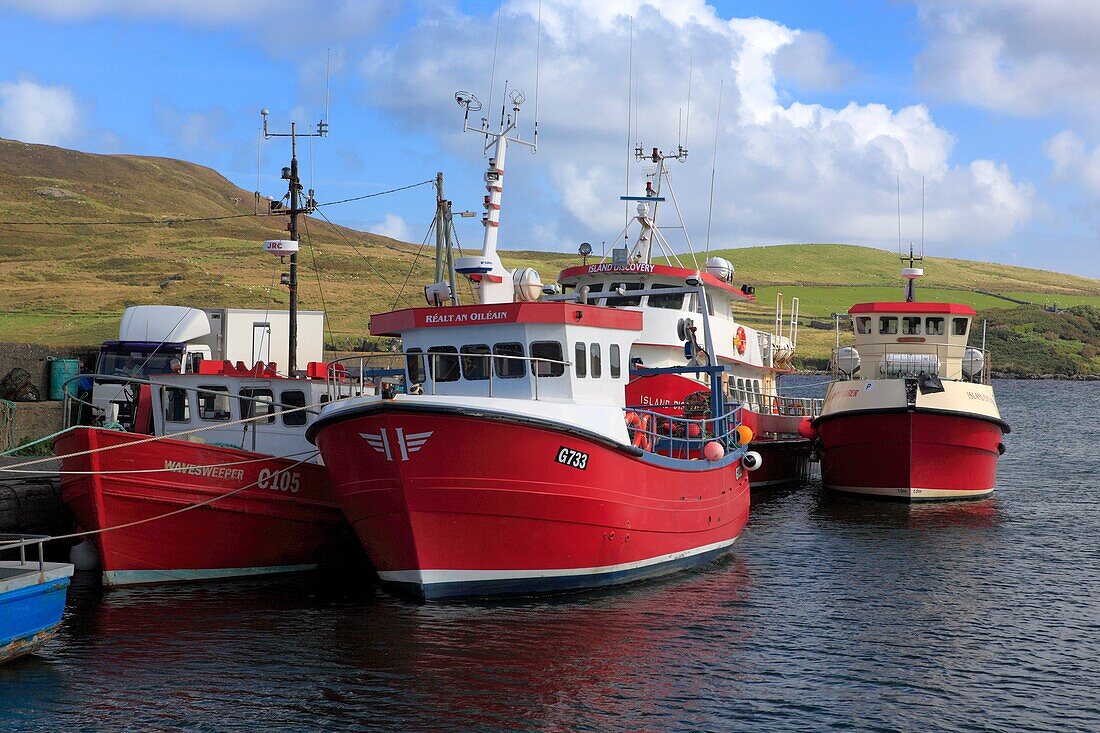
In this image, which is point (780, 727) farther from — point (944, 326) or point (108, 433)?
point (944, 326)

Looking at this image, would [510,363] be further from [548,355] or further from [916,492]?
[916,492]

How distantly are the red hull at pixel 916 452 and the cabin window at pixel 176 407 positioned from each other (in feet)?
65.9

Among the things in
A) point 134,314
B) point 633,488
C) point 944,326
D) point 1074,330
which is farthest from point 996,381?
point 633,488

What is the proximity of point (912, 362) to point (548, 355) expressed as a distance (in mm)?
17695

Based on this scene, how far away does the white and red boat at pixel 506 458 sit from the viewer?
18.5 meters

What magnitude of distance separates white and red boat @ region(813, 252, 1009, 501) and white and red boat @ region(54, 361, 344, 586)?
1781 cm

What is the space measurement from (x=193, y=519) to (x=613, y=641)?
8624 mm

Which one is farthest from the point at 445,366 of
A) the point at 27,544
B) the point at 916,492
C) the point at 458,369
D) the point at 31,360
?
the point at 31,360

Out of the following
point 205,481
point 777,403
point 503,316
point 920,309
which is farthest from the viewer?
point 777,403

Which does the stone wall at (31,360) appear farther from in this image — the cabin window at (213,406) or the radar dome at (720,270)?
the radar dome at (720,270)

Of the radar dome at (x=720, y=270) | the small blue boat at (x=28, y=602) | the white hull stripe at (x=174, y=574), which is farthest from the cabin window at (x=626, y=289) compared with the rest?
the small blue boat at (x=28, y=602)

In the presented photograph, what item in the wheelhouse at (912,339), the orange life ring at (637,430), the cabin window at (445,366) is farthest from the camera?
the wheelhouse at (912,339)

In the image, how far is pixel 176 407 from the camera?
80.2ft

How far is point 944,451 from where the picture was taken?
34.6 metres
